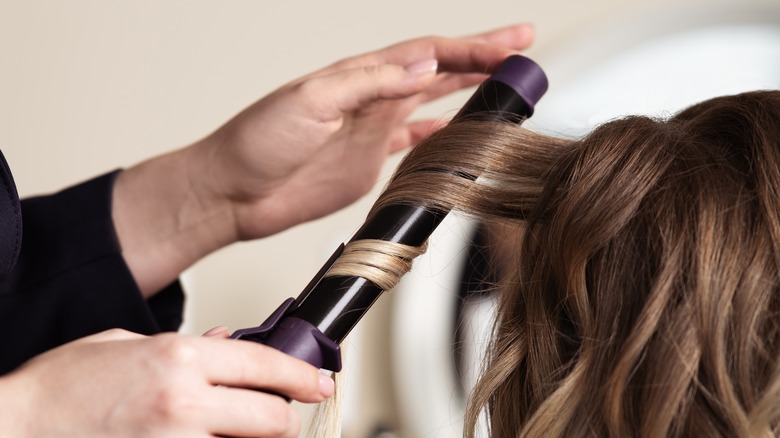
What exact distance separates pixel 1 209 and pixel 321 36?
0.89 meters

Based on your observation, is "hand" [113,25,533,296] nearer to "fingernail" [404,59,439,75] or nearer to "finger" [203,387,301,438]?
"fingernail" [404,59,439,75]

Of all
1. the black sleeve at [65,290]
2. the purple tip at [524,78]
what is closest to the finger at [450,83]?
the purple tip at [524,78]

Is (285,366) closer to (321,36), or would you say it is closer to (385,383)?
(385,383)

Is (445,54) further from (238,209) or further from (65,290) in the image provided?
(65,290)

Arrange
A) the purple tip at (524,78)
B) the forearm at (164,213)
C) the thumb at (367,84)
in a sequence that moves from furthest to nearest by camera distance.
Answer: the forearm at (164,213), the thumb at (367,84), the purple tip at (524,78)

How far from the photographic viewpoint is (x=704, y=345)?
0.48 meters

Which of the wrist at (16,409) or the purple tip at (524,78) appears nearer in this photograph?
the wrist at (16,409)

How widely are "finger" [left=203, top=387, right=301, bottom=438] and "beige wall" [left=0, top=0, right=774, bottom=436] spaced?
35.3 inches

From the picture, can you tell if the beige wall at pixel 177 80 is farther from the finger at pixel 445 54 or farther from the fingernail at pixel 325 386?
the fingernail at pixel 325 386

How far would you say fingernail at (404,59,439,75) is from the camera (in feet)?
2.49

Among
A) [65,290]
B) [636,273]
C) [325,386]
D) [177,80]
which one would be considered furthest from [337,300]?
[177,80]

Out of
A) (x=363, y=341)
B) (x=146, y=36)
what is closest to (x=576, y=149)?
(x=363, y=341)

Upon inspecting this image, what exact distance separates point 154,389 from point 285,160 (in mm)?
400

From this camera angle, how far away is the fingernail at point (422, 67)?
29.8 inches
